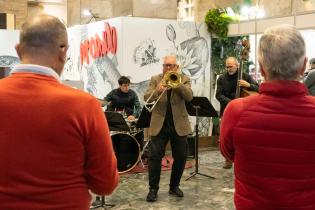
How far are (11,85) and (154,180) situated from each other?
3.93 metres

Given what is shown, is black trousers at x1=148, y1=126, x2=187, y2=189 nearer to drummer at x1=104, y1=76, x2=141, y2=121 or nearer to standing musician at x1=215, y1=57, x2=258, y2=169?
standing musician at x1=215, y1=57, x2=258, y2=169

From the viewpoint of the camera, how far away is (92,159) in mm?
1844

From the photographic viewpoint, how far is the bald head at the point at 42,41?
1.80 meters

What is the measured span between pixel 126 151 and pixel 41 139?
531cm

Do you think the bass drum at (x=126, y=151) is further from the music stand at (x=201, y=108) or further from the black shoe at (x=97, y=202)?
the black shoe at (x=97, y=202)

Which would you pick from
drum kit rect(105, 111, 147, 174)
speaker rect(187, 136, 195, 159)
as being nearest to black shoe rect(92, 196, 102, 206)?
drum kit rect(105, 111, 147, 174)

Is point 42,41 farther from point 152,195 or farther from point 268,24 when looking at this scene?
point 268,24

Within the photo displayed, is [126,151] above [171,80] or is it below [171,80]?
below

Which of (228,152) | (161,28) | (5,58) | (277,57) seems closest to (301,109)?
(277,57)

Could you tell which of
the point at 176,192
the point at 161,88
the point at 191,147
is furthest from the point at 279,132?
the point at 191,147

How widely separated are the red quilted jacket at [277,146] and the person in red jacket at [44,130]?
2.04 feet

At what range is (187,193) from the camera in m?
5.90

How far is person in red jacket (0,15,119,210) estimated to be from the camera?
1743 mm

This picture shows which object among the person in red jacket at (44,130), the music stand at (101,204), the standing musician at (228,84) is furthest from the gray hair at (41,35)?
the standing musician at (228,84)
